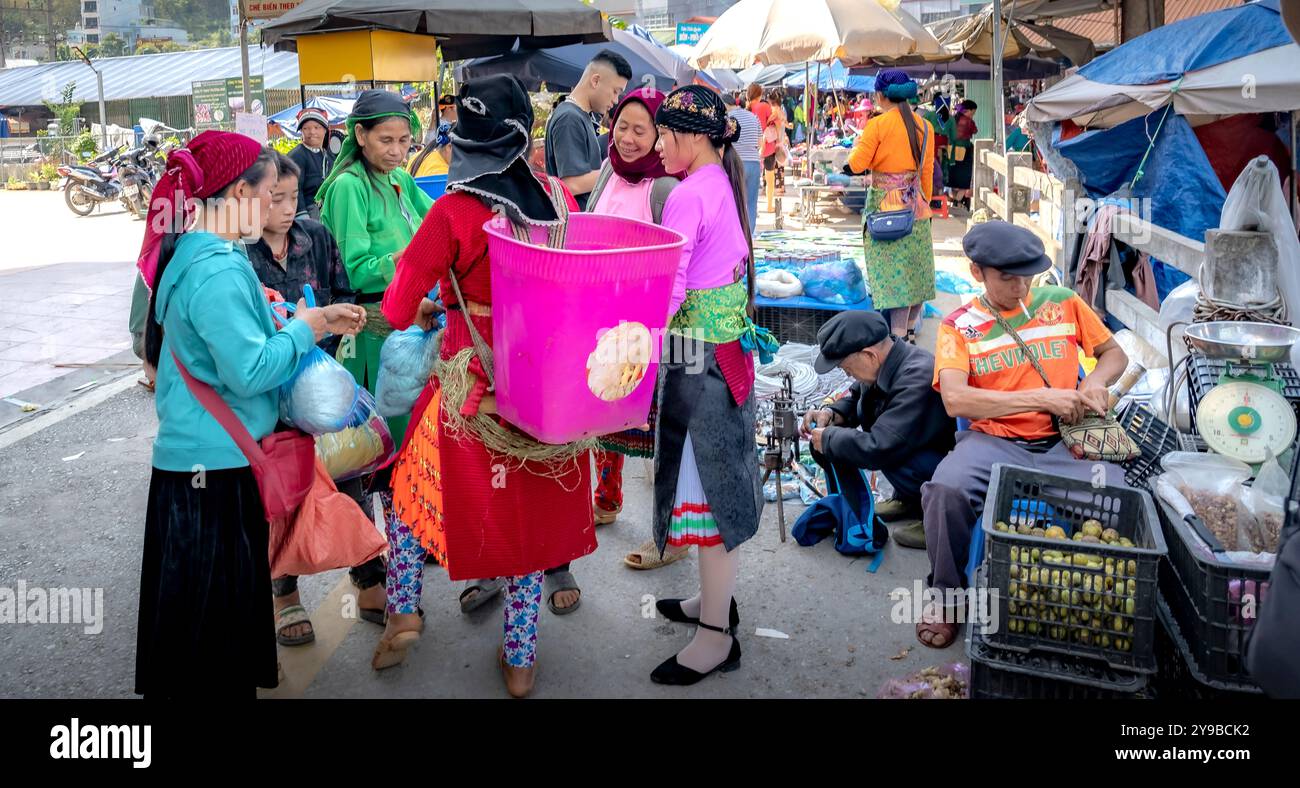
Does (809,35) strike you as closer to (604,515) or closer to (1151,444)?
(604,515)

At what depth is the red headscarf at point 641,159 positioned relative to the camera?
3930mm

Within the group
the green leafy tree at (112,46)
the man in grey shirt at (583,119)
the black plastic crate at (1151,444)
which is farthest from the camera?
the green leafy tree at (112,46)

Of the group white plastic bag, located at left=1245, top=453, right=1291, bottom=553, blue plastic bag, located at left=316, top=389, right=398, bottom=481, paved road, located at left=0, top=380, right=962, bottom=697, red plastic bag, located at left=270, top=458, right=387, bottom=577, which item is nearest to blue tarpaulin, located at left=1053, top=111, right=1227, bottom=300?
paved road, located at left=0, top=380, right=962, bottom=697

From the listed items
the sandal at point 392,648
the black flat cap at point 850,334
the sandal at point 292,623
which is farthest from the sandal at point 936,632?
the sandal at point 292,623

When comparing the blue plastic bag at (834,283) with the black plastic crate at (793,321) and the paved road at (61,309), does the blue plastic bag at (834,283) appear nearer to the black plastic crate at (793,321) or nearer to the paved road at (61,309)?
the black plastic crate at (793,321)

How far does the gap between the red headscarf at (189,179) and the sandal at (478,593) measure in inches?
66.9

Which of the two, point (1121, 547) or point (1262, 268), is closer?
point (1121, 547)

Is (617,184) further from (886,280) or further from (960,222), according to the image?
(960,222)

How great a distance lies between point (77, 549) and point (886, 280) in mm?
5309

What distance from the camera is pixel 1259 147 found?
24.5 ft

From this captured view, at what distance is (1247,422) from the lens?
333 cm

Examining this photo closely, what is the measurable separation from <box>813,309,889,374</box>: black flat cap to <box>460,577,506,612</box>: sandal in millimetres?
1629

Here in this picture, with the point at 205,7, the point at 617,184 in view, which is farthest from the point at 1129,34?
the point at 205,7
